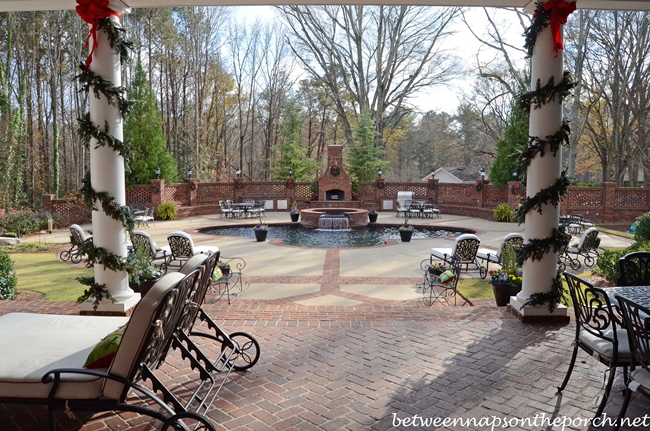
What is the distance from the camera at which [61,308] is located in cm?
567

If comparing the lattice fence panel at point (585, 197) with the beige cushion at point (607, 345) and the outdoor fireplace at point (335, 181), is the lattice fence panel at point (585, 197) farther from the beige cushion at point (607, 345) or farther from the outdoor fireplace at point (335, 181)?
the beige cushion at point (607, 345)

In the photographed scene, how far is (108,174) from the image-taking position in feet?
16.6

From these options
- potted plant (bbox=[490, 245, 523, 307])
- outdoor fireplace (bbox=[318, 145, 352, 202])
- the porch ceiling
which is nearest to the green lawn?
the porch ceiling

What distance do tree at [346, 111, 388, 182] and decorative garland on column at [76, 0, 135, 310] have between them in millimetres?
23477

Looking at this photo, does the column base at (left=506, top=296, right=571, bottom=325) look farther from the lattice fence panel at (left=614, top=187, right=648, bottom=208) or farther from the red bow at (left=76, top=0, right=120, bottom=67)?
the lattice fence panel at (left=614, top=187, right=648, bottom=208)

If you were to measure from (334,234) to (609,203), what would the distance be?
14.0 meters

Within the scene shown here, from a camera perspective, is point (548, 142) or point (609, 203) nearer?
point (548, 142)

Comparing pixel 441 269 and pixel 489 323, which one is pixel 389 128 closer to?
pixel 441 269

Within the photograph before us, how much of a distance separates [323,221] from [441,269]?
11397mm

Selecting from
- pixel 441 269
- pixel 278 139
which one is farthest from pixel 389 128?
pixel 441 269

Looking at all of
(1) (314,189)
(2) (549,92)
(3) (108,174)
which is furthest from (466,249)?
(1) (314,189)

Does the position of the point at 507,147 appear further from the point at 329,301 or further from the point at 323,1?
the point at 323,1

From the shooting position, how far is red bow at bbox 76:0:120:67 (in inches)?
189

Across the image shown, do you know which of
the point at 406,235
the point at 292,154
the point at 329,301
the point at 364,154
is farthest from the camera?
the point at 292,154
